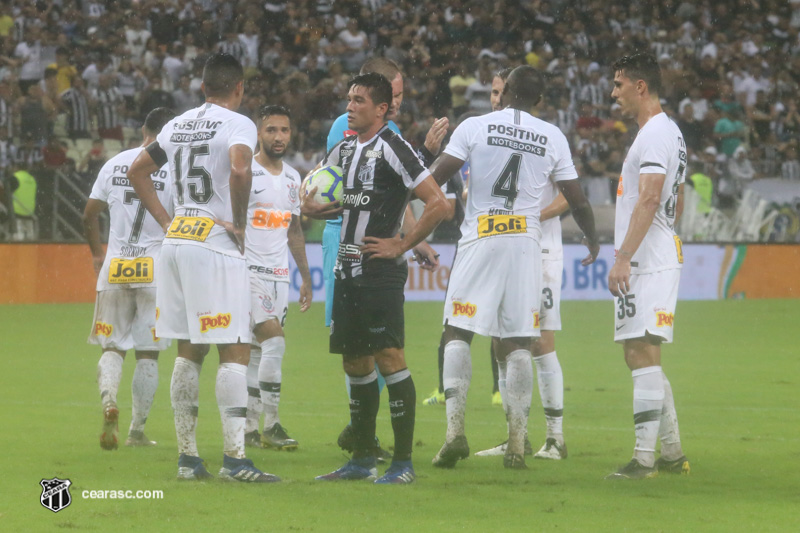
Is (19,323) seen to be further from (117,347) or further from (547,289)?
(547,289)

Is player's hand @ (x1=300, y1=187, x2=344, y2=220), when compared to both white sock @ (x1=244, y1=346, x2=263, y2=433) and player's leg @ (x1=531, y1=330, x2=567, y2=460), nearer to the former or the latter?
player's leg @ (x1=531, y1=330, x2=567, y2=460)

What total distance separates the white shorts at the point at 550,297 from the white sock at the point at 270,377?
1.75 metres

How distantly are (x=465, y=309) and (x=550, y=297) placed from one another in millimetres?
1050

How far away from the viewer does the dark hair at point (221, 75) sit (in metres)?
6.24

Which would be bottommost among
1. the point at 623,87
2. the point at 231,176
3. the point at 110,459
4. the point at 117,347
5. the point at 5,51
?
the point at 110,459

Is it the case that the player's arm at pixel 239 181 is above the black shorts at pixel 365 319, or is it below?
above

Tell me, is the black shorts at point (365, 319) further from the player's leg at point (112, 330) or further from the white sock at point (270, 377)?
the player's leg at point (112, 330)

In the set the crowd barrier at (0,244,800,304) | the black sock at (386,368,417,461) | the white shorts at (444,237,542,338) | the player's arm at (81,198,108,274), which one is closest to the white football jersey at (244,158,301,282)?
the player's arm at (81,198,108,274)

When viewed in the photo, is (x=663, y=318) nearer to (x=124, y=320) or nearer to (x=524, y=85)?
(x=524, y=85)

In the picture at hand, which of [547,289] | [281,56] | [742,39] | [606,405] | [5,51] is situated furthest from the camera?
[742,39]

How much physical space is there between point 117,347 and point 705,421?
169 inches

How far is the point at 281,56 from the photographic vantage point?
22.8m

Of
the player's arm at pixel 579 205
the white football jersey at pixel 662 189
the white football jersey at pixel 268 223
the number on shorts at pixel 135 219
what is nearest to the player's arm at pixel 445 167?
the player's arm at pixel 579 205

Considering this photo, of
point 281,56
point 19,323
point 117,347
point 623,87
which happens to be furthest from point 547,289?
point 281,56
